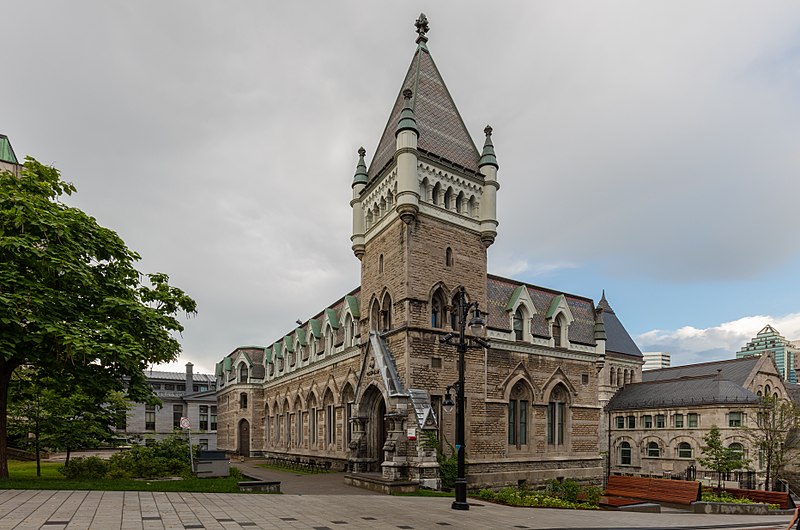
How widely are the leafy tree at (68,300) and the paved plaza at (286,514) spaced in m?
4.09

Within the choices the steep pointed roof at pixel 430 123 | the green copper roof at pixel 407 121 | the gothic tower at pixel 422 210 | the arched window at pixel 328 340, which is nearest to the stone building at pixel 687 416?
the gothic tower at pixel 422 210

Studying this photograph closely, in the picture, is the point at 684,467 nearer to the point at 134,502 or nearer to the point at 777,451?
the point at 777,451

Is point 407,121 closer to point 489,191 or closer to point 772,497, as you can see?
point 489,191

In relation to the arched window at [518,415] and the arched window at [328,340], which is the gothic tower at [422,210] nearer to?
the arched window at [518,415]

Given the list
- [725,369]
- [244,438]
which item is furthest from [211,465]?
[725,369]

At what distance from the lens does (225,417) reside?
58312 millimetres

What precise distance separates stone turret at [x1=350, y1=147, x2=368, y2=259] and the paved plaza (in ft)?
47.4

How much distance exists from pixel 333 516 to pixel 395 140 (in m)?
19.6

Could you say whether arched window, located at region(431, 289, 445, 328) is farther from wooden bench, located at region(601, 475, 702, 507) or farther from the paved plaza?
wooden bench, located at region(601, 475, 702, 507)

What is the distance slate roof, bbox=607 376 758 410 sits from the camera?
43.2 metres

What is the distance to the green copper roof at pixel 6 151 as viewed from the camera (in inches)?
1610

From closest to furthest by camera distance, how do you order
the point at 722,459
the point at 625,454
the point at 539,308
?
the point at 539,308, the point at 722,459, the point at 625,454

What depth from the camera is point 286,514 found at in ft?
46.2

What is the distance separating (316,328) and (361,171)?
14701 mm
